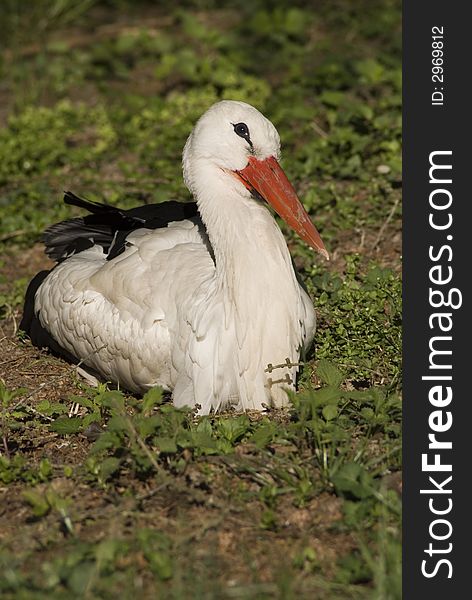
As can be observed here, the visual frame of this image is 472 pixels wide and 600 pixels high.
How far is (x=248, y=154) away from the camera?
501 centimetres

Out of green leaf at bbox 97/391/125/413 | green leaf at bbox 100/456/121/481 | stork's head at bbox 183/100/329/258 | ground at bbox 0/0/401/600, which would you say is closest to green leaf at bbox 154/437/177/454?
ground at bbox 0/0/401/600

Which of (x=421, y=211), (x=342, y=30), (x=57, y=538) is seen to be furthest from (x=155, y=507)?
(x=342, y=30)

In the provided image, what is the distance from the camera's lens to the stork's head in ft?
16.3

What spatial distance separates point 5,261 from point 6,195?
85 cm

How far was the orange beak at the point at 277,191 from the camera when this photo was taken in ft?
16.4

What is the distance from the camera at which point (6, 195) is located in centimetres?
780

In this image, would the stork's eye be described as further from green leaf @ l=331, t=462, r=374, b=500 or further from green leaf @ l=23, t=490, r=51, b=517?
green leaf @ l=23, t=490, r=51, b=517

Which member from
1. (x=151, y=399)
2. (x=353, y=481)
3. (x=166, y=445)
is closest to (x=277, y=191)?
(x=151, y=399)

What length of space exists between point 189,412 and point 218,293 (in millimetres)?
726

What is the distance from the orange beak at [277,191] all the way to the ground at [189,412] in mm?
612

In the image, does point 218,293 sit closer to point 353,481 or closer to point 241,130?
point 241,130

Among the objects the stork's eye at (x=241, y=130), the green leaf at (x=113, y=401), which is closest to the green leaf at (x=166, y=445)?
the green leaf at (x=113, y=401)

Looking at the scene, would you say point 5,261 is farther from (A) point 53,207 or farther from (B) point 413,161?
(B) point 413,161

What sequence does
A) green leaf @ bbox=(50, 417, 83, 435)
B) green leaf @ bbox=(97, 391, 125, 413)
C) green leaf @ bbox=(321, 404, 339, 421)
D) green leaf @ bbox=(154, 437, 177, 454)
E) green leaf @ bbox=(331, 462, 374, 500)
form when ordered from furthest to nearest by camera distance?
green leaf @ bbox=(50, 417, 83, 435) → green leaf @ bbox=(97, 391, 125, 413) → green leaf @ bbox=(321, 404, 339, 421) → green leaf @ bbox=(154, 437, 177, 454) → green leaf @ bbox=(331, 462, 374, 500)
